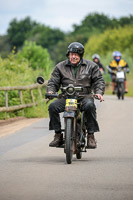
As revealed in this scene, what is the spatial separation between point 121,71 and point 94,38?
6462cm

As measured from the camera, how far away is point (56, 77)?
975 centimetres

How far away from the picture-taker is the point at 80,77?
9.58 metres

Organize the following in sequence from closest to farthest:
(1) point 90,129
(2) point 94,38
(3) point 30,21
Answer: (1) point 90,129
(2) point 94,38
(3) point 30,21

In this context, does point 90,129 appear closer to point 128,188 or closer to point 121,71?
point 128,188

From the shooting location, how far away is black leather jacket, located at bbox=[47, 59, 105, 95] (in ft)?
31.4

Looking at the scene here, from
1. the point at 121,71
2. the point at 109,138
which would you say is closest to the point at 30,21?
the point at 121,71

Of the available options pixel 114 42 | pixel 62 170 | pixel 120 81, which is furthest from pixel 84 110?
pixel 114 42

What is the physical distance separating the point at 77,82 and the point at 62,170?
67.4 inches

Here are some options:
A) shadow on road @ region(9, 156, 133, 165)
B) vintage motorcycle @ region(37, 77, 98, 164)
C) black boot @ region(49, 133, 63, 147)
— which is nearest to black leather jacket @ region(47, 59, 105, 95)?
vintage motorcycle @ region(37, 77, 98, 164)

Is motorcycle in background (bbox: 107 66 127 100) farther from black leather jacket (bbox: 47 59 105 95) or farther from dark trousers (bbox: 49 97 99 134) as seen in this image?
dark trousers (bbox: 49 97 99 134)

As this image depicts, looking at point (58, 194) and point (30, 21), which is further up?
point (30, 21)

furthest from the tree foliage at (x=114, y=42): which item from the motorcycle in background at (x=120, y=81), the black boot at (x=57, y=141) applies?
the black boot at (x=57, y=141)

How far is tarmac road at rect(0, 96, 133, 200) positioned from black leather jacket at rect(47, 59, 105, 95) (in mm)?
1130

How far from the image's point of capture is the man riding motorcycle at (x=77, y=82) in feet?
30.9
